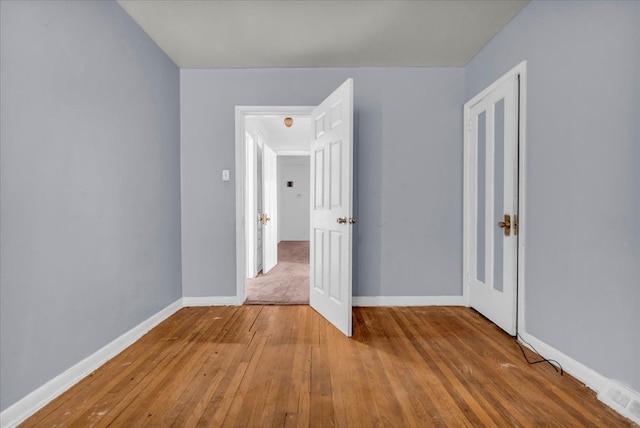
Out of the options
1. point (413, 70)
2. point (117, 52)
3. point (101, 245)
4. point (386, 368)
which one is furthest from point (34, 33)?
point (413, 70)

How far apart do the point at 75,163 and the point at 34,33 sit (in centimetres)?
68

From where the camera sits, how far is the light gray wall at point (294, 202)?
29.5 ft

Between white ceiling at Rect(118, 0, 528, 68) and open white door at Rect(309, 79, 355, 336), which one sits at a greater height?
white ceiling at Rect(118, 0, 528, 68)

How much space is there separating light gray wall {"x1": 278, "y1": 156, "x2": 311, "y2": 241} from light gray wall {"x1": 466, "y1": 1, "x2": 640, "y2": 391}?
714 cm

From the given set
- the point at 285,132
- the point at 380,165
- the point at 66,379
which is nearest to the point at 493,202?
the point at 380,165

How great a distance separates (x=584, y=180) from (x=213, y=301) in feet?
10.5

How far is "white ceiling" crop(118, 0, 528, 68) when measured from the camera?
82.0 inches

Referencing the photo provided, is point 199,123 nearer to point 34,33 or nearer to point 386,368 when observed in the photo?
point 34,33

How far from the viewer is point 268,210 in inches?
191

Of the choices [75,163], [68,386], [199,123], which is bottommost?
[68,386]

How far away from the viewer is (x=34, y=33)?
148 centimetres

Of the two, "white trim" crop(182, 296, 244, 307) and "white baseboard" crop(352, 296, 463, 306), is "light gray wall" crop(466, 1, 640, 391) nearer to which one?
"white baseboard" crop(352, 296, 463, 306)

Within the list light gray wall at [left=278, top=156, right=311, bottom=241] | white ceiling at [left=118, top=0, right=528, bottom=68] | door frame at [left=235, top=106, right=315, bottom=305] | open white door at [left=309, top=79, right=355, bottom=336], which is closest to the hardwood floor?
open white door at [left=309, top=79, right=355, bottom=336]

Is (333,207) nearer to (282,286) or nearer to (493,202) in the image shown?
(493,202)
